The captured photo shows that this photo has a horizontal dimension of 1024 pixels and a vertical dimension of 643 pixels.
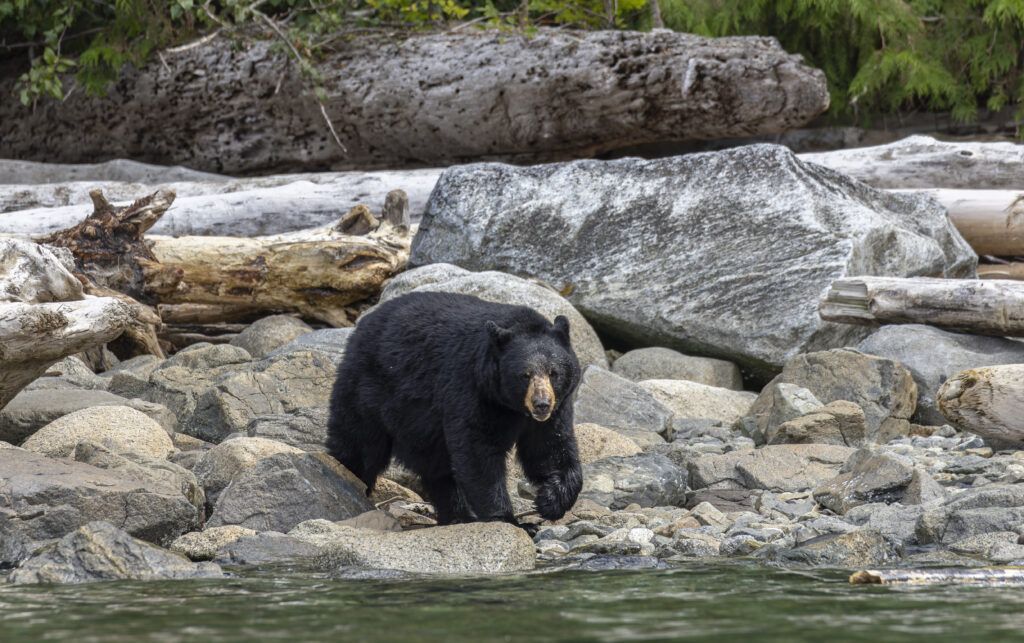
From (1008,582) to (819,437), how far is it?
2.80 m

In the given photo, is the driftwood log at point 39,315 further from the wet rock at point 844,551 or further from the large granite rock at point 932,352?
the large granite rock at point 932,352

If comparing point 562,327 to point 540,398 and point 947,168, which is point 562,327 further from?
point 947,168

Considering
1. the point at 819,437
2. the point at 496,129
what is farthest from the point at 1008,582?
the point at 496,129

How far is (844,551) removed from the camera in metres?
5.16

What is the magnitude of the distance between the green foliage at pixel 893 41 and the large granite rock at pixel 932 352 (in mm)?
6455

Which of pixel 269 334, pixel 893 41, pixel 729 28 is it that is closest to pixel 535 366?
pixel 269 334

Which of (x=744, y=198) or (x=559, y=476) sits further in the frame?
(x=744, y=198)

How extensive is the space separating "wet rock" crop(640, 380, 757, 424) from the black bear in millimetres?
2310

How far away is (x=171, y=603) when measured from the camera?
14.3 feet

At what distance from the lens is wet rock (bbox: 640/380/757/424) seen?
8.32 m

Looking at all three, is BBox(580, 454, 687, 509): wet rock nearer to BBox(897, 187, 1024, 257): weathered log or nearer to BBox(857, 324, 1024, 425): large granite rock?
BBox(857, 324, 1024, 425): large granite rock

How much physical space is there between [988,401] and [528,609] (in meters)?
3.30

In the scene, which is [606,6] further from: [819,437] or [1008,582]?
[1008,582]

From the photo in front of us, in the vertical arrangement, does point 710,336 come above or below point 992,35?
below
